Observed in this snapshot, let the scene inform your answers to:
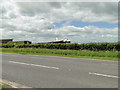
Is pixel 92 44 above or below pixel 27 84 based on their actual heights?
above

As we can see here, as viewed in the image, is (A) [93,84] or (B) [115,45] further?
(B) [115,45]

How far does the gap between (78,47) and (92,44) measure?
119 inches

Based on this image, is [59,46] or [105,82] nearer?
[105,82]

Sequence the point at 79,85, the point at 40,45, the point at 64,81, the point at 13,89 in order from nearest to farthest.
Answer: the point at 13,89 < the point at 79,85 < the point at 64,81 < the point at 40,45

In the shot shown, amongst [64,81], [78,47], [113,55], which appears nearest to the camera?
[64,81]

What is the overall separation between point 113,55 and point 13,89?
567 inches

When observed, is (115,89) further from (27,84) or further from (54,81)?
(27,84)

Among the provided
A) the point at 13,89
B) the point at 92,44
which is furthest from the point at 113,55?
the point at 13,89

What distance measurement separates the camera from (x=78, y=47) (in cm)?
2841

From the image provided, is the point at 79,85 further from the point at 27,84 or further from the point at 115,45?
the point at 115,45

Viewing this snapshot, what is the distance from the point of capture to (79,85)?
6.44 m

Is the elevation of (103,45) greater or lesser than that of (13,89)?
greater

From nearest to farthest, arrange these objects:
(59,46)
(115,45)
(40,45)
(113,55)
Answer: (113,55)
(115,45)
(59,46)
(40,45)

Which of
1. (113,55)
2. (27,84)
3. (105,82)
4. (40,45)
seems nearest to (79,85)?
(105,82)
